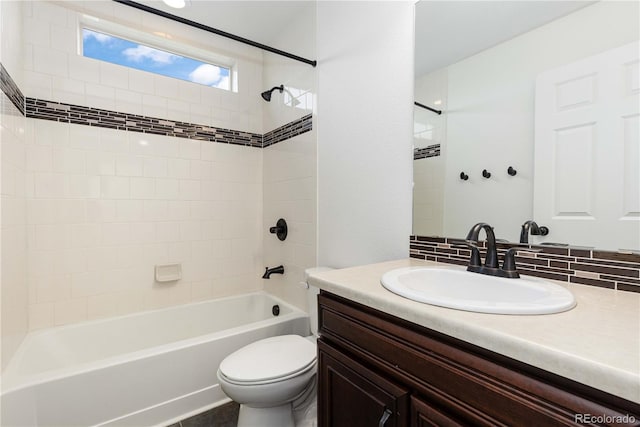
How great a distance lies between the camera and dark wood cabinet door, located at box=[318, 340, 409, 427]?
73cm

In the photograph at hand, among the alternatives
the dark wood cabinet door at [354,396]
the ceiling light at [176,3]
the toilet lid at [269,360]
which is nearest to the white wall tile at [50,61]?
the ceiling light at [176,3]

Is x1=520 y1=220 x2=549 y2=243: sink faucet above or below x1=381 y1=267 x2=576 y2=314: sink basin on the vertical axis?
above

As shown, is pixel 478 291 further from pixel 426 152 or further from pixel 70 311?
pixel 70 311

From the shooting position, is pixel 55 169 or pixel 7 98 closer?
pixel 7 98

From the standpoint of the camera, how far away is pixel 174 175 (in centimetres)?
221

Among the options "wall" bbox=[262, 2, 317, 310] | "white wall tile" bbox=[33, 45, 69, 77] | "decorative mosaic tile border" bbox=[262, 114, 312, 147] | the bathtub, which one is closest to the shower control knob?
"wall" bbox=[262, 2, 317, 310]

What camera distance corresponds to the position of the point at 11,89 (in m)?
1.46

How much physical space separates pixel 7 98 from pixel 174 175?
0.94m

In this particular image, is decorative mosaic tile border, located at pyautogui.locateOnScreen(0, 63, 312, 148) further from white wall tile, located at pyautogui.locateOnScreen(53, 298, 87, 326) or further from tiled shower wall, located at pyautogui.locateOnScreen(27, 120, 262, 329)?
white wall tile, located at pyautogui.locateOnScreen(53, 298, 87, 326)

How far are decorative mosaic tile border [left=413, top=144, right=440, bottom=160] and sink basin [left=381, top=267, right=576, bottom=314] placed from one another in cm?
52

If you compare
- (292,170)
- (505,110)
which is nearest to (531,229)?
(505,110)

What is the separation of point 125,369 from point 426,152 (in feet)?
5.79

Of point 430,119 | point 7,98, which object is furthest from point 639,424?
point 7,98

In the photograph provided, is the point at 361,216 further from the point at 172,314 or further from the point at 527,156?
the point at 172,314
